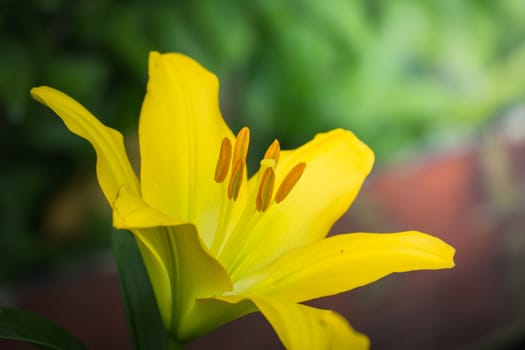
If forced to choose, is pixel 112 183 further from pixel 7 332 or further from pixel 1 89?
pixel 1 89

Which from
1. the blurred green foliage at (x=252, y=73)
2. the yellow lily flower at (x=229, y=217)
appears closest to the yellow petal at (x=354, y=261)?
the yellow lily flower at (x=229, y=217)

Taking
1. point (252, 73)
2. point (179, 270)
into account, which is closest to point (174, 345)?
point (179, 270)

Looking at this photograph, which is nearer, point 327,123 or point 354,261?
point 354,261

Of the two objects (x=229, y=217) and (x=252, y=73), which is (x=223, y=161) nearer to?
(x=229, y=217)

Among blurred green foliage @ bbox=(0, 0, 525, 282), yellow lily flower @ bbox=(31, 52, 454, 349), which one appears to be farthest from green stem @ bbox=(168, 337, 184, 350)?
blurred green foliage @ bbox=(0, 0, 525, 282)

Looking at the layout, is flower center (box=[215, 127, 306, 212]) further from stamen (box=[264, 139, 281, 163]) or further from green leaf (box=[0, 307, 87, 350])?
green leaf (box=[0, 307, 87, 350])

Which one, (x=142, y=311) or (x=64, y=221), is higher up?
(x=142, y=311)

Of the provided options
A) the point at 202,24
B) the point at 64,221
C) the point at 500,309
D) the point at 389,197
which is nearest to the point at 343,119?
the point at 389,197
